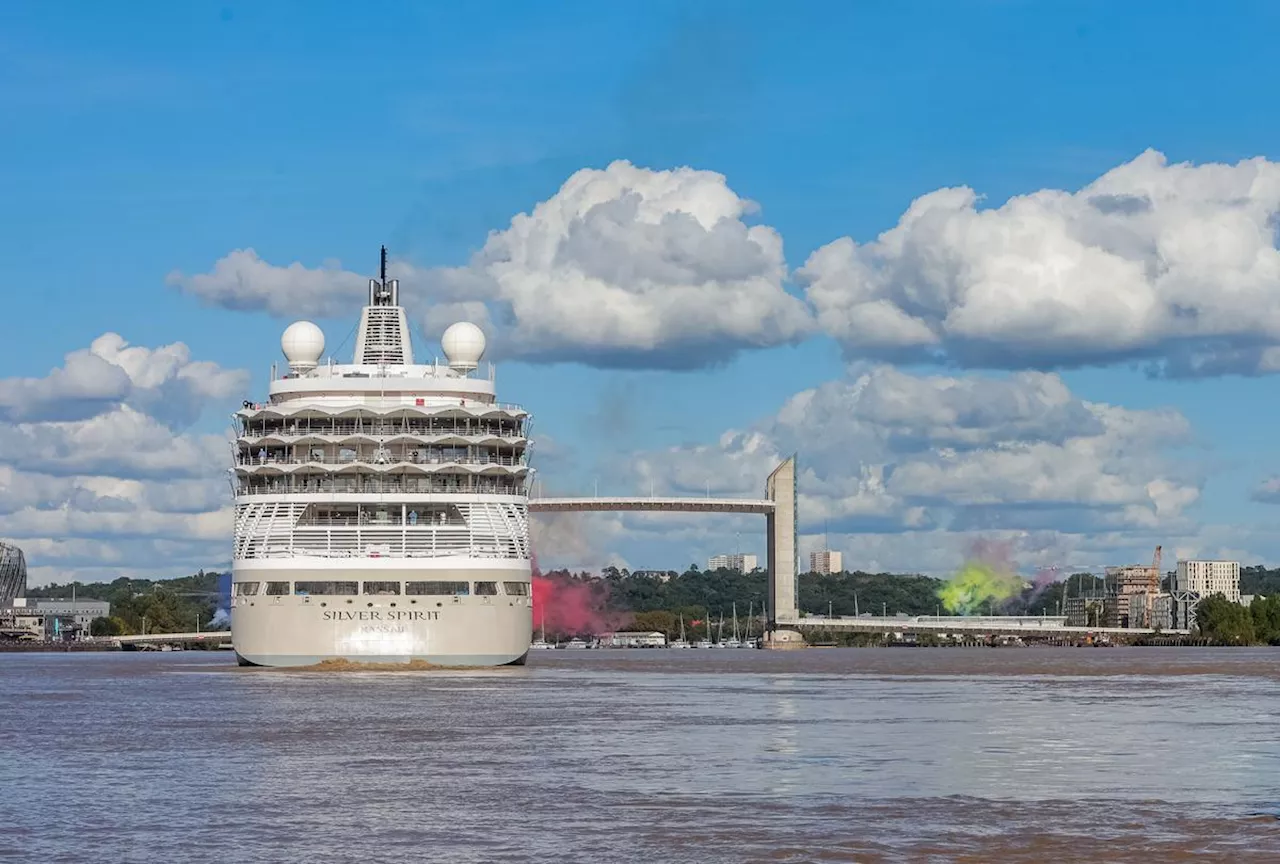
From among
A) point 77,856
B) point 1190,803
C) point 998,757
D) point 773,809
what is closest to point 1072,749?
point 998,757

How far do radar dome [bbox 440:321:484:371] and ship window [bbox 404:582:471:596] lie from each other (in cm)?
2103

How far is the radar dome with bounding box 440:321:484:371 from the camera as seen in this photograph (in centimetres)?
12125

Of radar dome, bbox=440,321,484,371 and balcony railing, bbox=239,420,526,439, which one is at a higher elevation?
radar dome, bbox=440,321,484,371

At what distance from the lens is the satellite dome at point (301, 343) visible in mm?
122125

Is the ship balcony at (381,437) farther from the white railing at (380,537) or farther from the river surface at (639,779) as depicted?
the river surface at (639,779)

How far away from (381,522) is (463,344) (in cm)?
1809

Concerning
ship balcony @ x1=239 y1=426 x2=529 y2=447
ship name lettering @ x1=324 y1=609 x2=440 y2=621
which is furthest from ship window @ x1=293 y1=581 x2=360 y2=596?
ship balcony @ x1=239 y1=426 x2=529 y2=447

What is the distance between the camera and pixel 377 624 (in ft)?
333

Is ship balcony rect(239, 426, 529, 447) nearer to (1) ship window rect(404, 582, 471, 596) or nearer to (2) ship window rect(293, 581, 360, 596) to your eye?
(2) ship window rect(293, 581, 360, 596)

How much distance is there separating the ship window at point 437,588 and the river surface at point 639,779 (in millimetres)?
24642

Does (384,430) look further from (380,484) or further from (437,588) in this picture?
(437,588)

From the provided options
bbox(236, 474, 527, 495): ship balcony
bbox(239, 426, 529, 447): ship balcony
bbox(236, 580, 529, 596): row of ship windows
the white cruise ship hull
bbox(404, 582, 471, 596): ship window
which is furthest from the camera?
bbox(239, 426, 529, 447): ship balcony

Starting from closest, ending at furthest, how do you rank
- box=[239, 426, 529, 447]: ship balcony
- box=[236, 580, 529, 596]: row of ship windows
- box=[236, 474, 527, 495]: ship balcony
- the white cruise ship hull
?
the white cruise ship hull → box=[236, 580, 529, 596]: row of ship windows → box=[236, 474, 527, 495]: ship balcony → box=[239, 426, 529, 447]: ship balcony

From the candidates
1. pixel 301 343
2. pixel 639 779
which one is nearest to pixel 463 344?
pixel 301 343
